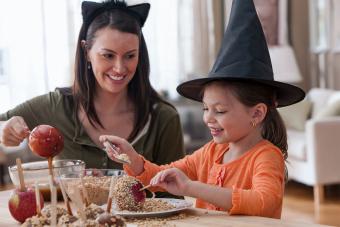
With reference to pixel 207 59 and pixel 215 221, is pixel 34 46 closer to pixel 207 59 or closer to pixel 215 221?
pixel 207 59

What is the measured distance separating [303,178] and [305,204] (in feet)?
0.91

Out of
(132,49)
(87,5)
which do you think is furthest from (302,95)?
(87,5)

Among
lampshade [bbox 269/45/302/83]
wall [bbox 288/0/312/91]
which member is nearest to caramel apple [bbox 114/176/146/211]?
lampshade [bbox 269/45/302/83]

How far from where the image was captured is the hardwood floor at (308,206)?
422 cm

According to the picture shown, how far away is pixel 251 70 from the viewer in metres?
1.62

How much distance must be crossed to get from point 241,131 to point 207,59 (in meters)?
4.76

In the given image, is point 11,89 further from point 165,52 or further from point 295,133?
point 295,133

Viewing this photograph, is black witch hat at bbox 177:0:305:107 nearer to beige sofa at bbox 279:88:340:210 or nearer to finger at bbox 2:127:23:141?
finger at bbox 2:127:23:141

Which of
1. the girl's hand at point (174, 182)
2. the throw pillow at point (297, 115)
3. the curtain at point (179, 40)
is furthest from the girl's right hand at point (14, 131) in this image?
the curtain at point (179, 40)

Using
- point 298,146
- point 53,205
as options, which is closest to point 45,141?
point 53,205

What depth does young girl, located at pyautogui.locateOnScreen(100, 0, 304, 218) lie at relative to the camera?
1550 millimetres

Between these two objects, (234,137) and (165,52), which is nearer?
(234,137)

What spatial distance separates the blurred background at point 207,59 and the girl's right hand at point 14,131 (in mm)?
2622

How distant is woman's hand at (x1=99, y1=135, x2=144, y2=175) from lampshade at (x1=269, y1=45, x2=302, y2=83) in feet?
14.2
